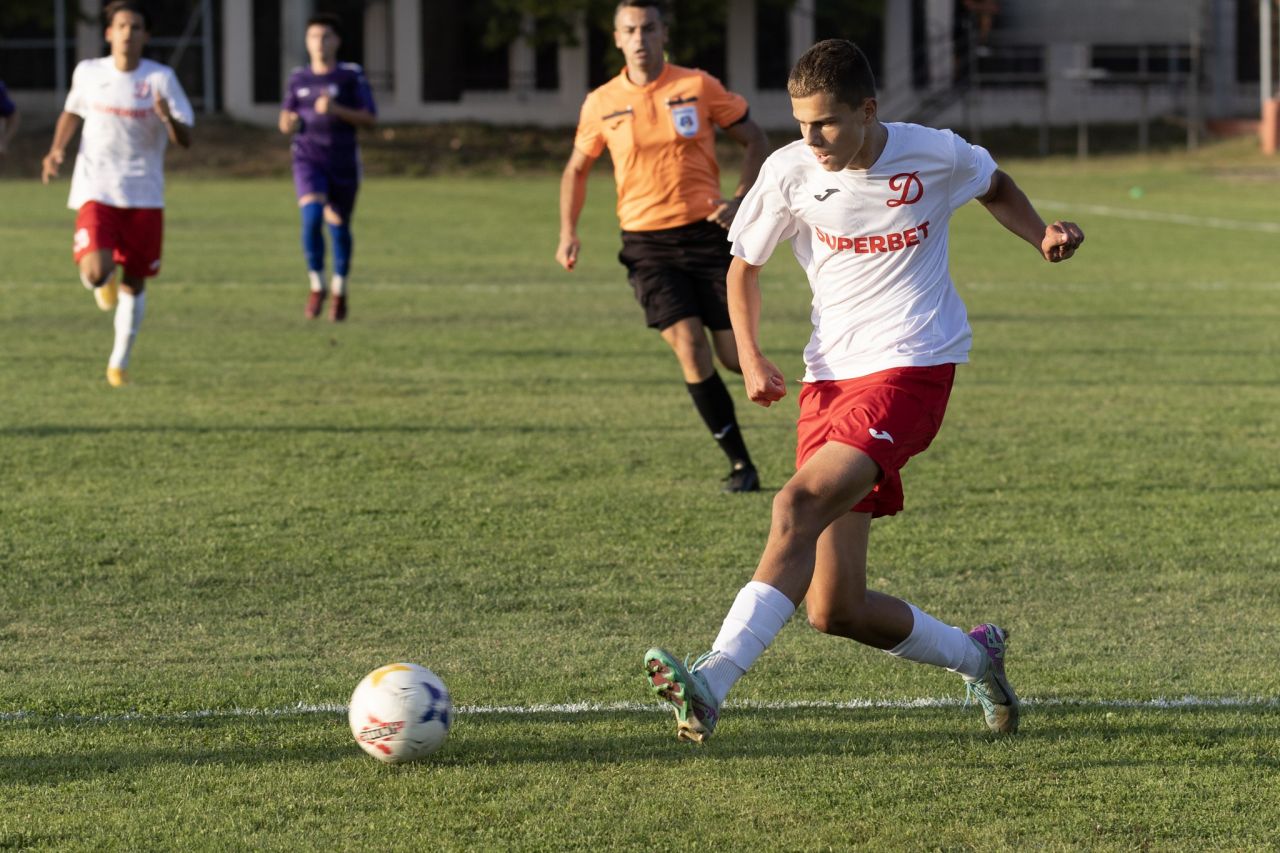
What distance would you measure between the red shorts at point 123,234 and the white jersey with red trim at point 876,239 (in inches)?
274

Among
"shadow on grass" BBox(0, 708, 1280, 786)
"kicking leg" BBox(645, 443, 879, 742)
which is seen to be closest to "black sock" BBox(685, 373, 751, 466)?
"shadow on grass" BBox(0, 708, 1280, 786)

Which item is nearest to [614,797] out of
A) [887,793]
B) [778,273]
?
[887,793]

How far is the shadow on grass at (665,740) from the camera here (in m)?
4.65

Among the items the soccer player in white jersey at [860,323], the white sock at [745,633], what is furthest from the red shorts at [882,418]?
the white sock at [745,633]

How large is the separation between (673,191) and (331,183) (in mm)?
6720

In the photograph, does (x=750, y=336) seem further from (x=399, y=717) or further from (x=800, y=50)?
(x=800, y=50)

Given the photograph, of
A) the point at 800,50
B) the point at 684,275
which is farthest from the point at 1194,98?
the point at 684,275

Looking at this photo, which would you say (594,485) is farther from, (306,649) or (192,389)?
(192,389)

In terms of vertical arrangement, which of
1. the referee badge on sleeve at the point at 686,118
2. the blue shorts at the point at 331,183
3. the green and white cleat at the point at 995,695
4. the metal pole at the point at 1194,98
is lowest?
the green and white cleat at the point at 995,695

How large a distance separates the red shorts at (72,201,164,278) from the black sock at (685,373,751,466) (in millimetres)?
4133

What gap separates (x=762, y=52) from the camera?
47.2 metres

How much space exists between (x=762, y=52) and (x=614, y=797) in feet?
145

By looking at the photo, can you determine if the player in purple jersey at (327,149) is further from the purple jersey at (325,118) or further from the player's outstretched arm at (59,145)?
the player's outstretched arm at (59,145)

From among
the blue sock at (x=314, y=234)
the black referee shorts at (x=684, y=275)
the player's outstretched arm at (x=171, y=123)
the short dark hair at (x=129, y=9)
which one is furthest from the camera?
the blue sock at (x=314, y=234)
